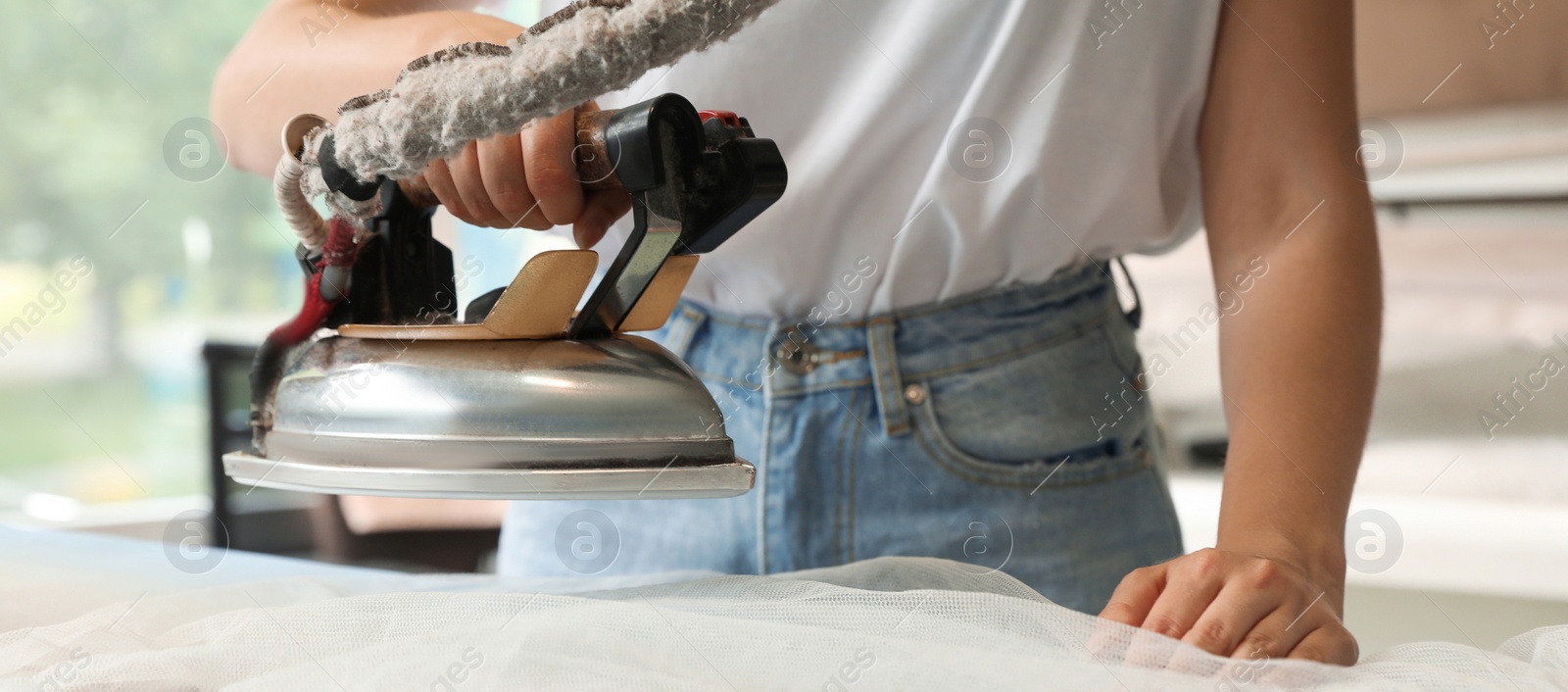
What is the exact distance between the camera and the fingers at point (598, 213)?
1.76 ft

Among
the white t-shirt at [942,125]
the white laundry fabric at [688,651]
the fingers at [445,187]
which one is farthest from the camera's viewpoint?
the white t-shirt at [942,125]

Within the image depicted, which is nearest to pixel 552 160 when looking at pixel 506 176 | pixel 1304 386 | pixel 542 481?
pixel 506 176

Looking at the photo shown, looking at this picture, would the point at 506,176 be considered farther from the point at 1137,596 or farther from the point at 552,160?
the point at 1137,596

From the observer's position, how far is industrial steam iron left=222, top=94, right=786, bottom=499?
1.64 ft

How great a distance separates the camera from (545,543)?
2.81ft

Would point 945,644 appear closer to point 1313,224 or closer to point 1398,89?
point 1313,224

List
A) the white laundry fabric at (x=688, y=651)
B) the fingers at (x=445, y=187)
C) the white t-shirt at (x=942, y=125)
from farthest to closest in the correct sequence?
the white t-shirt at (x=942, y=125), the fingers at (x=445, y=187), the white laundry fabric at (x=688, y=651)

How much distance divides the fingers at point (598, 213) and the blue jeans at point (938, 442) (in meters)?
0.22

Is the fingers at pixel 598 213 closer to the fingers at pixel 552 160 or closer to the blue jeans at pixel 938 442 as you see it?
the fingers at pixel 552 160

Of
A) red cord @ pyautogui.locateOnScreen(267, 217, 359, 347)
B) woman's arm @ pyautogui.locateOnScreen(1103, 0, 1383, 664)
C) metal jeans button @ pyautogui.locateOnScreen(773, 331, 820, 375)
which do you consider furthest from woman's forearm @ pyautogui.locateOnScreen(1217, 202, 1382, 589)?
red cord @ pyautogui.locateOnScreen(267, 217, 359, 347)

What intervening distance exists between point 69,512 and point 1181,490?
2539 mm

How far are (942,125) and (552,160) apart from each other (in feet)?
1.04

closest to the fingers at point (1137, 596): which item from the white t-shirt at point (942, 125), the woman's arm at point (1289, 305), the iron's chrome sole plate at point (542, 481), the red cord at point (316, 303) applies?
the woman's arm at point (1289, 305)

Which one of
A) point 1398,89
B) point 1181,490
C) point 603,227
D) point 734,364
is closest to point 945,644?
point 603,227
